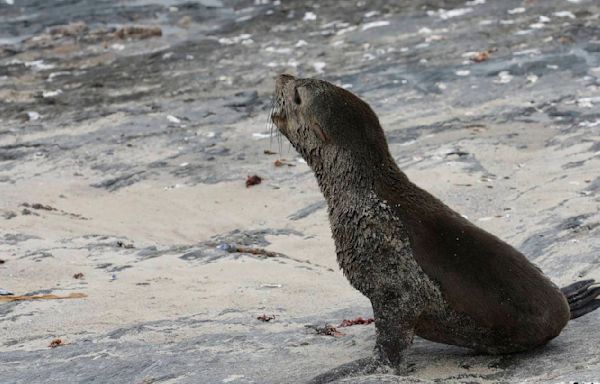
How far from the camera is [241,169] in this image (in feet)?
35.1

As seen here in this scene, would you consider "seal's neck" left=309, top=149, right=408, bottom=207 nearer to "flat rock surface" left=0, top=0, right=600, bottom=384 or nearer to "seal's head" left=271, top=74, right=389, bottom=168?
"seal's head" left=271, top=74, right=389, bottom=168

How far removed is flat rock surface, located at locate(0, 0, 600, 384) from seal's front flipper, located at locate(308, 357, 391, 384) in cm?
8

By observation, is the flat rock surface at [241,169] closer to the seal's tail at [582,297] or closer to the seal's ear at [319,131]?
the seal's tail at [582,297]

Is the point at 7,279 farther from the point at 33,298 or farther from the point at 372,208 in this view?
the point at 372,208

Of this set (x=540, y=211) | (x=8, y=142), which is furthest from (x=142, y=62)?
(x=540, y=211)

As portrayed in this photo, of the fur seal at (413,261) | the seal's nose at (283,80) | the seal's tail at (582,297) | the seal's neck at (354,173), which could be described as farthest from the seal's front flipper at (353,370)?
the seal's nose at (283,80)

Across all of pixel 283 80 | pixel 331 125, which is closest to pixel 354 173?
pixel 331 125

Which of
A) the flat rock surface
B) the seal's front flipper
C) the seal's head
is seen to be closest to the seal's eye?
the seal's head

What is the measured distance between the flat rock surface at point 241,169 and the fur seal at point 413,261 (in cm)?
17

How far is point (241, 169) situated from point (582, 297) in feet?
18.4

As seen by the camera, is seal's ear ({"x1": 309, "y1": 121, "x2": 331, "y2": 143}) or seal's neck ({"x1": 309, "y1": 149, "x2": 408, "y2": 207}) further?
seal's ear ({"x1": 309, "y1": 121, "x2": 331, "y2": 143})

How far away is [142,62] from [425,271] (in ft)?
34.9

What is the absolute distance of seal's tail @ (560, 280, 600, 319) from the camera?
548 cm

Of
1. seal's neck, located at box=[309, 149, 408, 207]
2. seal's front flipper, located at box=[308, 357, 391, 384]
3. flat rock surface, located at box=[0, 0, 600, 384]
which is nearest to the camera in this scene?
seal's front flipper, located at box=[308, 357, 391, 384]
